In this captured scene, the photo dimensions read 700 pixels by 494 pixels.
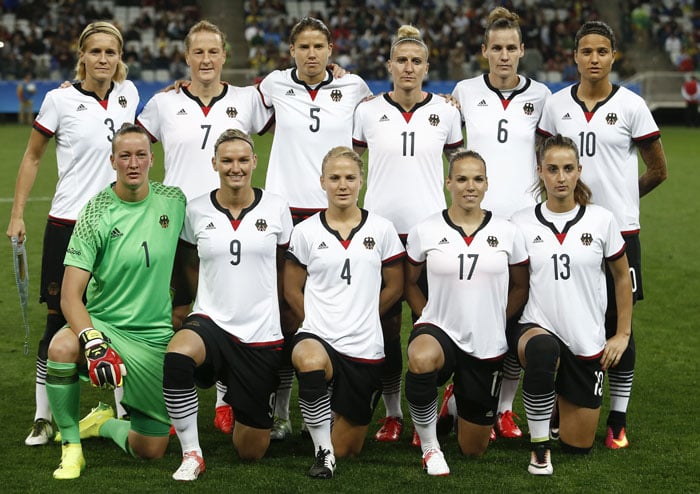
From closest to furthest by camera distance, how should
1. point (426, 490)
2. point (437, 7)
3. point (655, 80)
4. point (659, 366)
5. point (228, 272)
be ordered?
point (426, 490) → point (228, 272) → point (659, 366) → point (655, 80) → point (437, 7)

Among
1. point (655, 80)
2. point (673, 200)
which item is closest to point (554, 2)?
point (655, 80)

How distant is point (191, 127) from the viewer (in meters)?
5.60

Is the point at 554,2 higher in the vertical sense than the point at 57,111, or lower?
higher

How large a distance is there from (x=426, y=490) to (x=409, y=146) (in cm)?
181

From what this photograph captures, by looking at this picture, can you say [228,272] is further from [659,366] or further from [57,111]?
[659,366]

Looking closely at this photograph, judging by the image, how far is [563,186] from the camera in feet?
16.8

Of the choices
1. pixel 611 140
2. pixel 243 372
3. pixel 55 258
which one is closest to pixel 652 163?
pixel 611 140

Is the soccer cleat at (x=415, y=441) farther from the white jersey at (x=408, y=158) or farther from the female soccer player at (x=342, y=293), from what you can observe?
the white jersey at (x=408, y=158)

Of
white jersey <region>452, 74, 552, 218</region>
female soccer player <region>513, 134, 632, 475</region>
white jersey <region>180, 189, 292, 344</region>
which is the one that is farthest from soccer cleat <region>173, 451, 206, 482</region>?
white jersey <region>452, 74, 552, 218</region>

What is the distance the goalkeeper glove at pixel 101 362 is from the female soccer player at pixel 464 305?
1334mm

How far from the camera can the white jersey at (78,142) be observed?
5500 mm

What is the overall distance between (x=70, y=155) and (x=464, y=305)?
2.19 metres

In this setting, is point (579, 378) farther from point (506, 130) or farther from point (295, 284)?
point (295, 284)

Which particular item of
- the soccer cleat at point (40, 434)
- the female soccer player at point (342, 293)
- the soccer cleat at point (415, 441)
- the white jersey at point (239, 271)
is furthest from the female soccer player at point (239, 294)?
the soccer cleat at point (40, 434)
